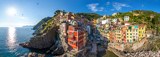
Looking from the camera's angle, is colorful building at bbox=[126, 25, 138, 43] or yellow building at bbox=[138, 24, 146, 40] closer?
yellow building at bbox=[138, 24, 146, 40]

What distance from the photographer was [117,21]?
81250 millimetres

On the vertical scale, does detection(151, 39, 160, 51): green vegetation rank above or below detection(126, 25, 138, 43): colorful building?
below

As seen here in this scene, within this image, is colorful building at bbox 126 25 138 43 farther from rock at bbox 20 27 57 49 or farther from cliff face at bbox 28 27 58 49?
rock at bbox 20 27 57 49

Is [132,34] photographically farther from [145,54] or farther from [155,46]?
[145,54]

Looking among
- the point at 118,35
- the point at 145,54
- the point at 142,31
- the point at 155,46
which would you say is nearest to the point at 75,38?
the point at 118,35

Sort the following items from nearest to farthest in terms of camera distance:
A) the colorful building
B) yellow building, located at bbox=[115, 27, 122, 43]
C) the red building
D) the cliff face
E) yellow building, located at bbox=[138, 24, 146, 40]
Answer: the red building < the cliff face < yellow building, located at bbox=[138, 24, 146, 40] < the colorful building < yellow building, located at bbox=[115, 27, 122, 43]

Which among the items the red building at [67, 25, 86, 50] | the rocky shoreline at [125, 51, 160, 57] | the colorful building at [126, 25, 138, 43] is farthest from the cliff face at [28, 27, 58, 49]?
the colorful building at [126, 25, 138, 43]

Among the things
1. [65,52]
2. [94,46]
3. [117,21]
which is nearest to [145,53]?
[94,46]

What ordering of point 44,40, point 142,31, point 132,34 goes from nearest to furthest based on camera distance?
point 44,40 → point 142,31 → point 132,34

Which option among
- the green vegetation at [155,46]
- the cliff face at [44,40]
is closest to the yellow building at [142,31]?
the green vegetation at [155,46]

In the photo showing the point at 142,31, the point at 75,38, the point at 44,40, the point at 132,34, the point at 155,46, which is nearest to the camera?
the point at 75,38

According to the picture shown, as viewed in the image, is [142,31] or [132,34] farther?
[132,34]

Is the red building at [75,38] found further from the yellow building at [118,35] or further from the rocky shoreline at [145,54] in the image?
the yellow building at [118,35]

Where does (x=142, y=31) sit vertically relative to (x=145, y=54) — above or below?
above
